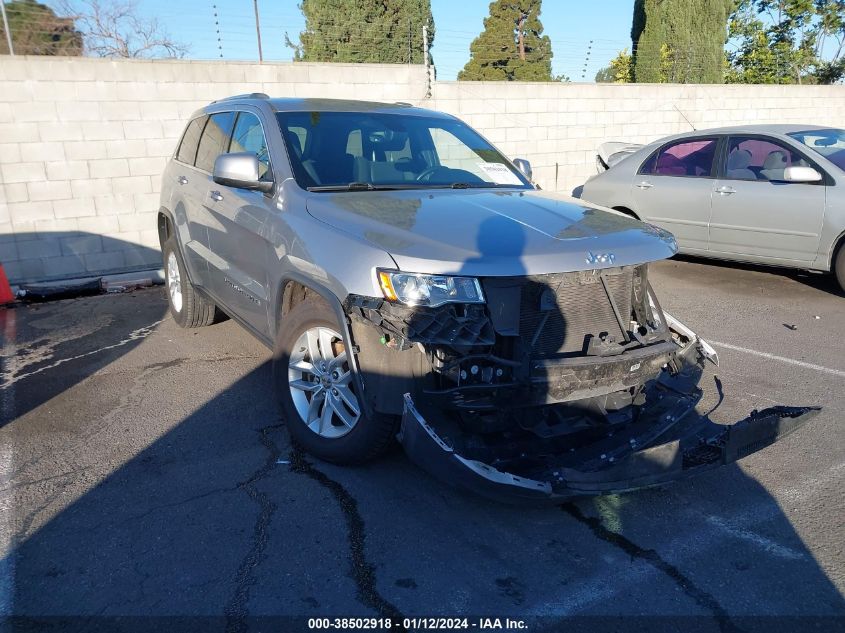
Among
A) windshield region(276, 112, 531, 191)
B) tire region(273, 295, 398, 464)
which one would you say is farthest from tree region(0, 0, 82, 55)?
tire region(273, 295, 398, 464)

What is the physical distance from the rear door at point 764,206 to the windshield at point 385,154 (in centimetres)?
375

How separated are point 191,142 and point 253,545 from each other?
3.99 meters

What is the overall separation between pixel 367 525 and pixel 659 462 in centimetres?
135

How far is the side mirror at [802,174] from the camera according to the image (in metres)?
6.70

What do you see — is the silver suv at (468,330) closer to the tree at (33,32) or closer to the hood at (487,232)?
the hood at (487,232)

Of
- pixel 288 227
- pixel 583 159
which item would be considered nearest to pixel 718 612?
pixel 288 227

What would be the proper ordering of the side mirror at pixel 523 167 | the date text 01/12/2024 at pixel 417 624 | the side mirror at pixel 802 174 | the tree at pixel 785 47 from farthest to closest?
the tree at pixel 785 47 → the side mirror at pixel 802 174 → the side mirror at pixel 523 167 → the date text 01/12/2024 at pixel 417 624

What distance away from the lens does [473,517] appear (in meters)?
3.21

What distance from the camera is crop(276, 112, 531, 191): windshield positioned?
13.4 ft

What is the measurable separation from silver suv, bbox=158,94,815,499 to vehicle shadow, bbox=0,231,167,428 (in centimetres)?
201

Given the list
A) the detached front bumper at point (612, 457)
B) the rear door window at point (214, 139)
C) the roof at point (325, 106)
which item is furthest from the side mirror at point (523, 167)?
the detached front bumper at point (612, 457)

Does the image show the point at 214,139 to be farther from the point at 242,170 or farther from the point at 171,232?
the point at 242,170

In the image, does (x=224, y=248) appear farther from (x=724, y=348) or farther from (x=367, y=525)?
(x=724, y=348)

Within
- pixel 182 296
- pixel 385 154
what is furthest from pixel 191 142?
pixel 385 154
